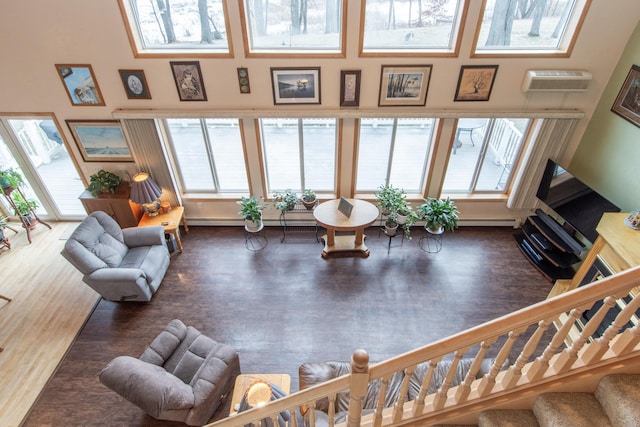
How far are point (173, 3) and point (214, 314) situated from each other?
12.8 feet

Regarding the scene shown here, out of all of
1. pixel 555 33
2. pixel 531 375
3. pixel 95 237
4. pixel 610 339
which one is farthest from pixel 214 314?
pixel 555 33

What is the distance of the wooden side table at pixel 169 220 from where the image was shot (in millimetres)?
5487

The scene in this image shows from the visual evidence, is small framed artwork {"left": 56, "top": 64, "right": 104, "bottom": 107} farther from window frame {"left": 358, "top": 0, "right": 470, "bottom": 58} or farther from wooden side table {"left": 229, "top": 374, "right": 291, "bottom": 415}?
wooden side table {"left": 229, "top": 374, "right": 291, "bottom": 415}

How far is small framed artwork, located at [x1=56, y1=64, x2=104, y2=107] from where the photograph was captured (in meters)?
4.70

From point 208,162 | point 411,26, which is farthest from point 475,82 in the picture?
point 208,162

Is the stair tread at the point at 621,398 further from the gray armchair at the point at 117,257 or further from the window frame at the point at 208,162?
the window frame at the point at 208,162

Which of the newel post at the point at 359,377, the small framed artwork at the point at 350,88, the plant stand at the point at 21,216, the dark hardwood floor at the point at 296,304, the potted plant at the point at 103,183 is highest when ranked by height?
the small framed artwork at the point at 350,88

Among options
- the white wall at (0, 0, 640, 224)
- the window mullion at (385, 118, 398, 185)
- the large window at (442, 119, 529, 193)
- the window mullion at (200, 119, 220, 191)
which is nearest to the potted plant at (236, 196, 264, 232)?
the window mullion at (200, 119, 220, 191)

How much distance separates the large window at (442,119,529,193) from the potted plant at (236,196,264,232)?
9.94 feet

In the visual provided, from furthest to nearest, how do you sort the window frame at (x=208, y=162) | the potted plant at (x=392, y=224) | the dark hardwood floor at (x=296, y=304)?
the potted plant at (x=392, y=224)
the window frame at (x=208, y=162)
the dark hardwood floor at (x=296, y=304)

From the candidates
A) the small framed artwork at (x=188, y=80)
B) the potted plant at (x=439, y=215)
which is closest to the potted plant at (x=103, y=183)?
the small framed artwork at (x=188, y=80)

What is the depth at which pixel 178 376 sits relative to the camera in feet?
11.8

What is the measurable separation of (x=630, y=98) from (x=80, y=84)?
22.8 ft

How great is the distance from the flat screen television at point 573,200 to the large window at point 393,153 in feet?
5.54
